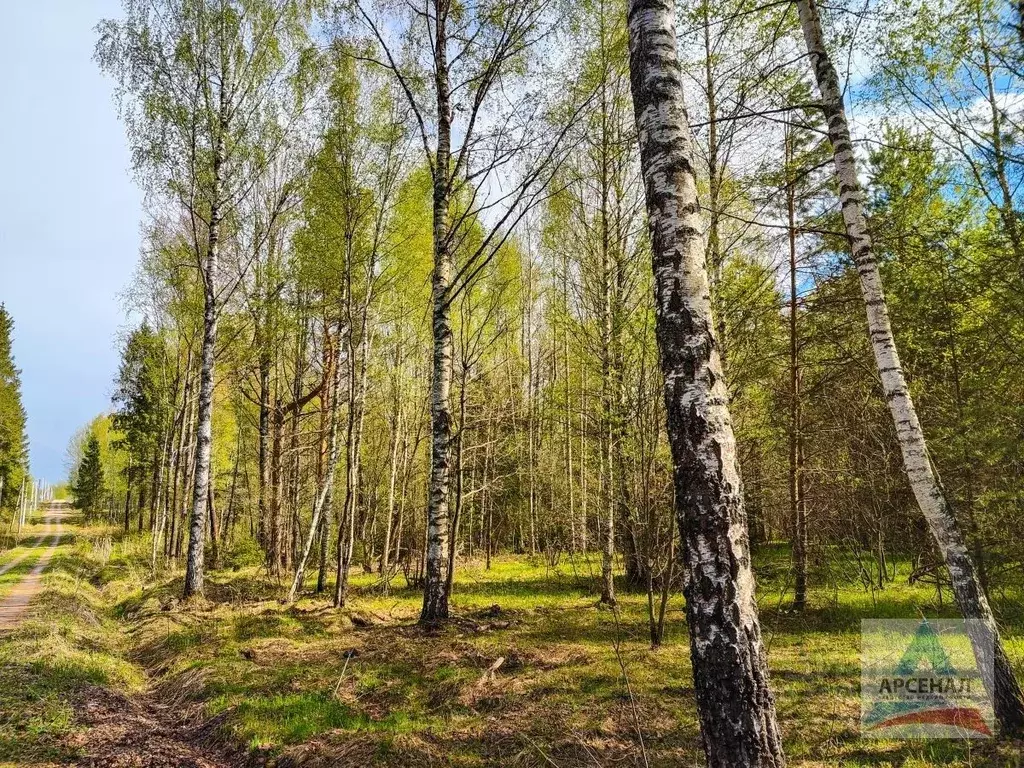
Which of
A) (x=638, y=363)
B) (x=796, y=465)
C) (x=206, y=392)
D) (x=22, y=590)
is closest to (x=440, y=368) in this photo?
(x=638, y=363)

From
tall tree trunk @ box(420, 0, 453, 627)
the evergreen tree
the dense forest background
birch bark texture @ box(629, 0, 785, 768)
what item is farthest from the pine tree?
birch bark texture @ box(629, 0, 785, 768)

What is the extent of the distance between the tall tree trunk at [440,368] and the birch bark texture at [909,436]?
197 inches

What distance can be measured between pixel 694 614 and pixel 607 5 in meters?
11.8

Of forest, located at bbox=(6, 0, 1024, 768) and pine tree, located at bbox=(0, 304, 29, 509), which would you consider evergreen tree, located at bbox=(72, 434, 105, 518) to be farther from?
forest, located at bbox=(6, 0, 1024, 768)

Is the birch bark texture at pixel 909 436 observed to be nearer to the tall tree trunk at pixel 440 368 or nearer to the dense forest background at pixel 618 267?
the dense forest background at pixel 618 267

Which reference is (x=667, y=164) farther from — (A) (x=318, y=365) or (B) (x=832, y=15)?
(A) (x=318, y=365)

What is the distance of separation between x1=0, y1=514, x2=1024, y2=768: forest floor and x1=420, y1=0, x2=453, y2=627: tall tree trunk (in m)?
0.70

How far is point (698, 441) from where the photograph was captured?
2.50m

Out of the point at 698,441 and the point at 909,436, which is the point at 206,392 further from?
the point at 909,436

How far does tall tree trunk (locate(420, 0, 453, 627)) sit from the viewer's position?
308 inches

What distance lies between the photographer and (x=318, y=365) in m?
15.2

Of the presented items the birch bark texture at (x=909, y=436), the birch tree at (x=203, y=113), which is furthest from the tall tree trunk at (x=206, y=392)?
the birch bark texture at (x=909, y=436)

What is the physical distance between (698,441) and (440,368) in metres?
5.92

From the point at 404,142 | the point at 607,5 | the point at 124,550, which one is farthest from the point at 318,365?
the point at 124,550
